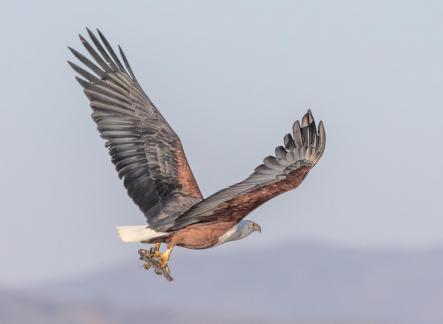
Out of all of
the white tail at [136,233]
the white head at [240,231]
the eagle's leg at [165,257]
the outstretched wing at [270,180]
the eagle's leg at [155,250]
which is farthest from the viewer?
the white head at [240,231]

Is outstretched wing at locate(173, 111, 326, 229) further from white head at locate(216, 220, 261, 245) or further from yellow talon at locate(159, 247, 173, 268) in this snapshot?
yellow talon at locate(159, 247, 173, 268)

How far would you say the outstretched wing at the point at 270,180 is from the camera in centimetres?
2047

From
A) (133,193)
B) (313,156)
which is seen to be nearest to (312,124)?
(313,156)

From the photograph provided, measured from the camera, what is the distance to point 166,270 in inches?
840

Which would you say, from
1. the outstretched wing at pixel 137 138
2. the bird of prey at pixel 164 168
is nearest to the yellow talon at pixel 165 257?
the bird of prey at pixel 164 168

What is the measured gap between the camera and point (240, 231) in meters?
22.4

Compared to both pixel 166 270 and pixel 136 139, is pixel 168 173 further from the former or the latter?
pixel 166 270

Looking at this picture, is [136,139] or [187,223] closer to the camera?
[187,223]

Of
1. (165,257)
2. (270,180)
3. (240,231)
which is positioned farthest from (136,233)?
(270,180)

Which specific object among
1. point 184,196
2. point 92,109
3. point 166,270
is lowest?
point 166,270

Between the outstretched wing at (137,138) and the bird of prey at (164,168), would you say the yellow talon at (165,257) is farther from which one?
the outstretched wing at (137,138)

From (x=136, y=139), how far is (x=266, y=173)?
4.12 meters

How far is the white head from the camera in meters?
22.1

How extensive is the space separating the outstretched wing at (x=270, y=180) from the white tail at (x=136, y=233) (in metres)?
0.40
